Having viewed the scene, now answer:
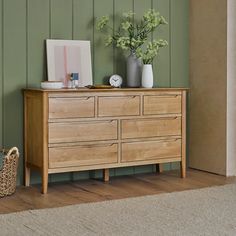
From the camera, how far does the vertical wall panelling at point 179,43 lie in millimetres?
4988

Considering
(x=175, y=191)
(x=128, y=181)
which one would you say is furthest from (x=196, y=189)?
(x=128, y=181)

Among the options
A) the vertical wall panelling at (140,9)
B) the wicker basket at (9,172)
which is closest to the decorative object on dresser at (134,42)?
the vertical wall panelling at (140,9)

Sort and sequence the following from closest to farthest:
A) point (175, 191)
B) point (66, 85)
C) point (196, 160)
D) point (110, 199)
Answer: point (110, 199)
point (175, 191)
point (66, 85)
point (196, 160)

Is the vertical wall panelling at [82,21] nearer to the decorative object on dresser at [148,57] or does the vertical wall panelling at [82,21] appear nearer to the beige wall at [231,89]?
the decorative object on dresser at [148,57]

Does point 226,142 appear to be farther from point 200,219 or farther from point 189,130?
point 200,219

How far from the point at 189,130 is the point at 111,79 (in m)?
0.98

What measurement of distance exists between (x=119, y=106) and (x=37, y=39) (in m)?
0.81

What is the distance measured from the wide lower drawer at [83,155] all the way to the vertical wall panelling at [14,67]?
1.42ft

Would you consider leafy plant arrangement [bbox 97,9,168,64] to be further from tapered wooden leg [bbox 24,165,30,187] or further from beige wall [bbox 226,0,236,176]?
tapered wooden leg [bbox 24,165,30,187]

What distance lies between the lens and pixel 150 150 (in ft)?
14.5

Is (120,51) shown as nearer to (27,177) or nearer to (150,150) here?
(150,150)

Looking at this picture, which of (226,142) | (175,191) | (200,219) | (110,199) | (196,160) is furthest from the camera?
(196,160)

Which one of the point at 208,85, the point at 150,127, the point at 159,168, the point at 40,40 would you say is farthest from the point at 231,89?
the point at 40,40

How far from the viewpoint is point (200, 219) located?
128 inches
